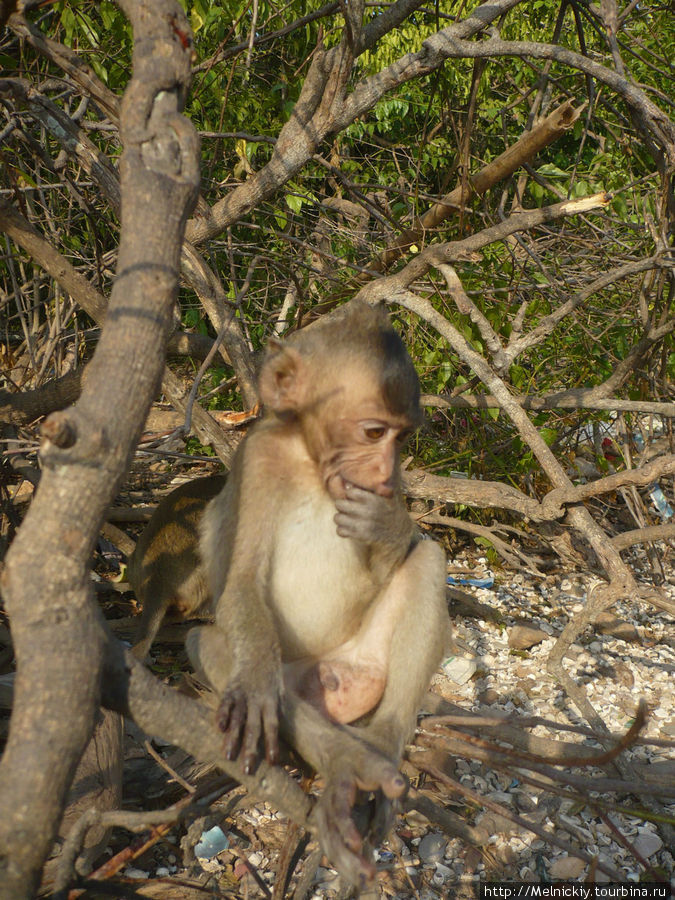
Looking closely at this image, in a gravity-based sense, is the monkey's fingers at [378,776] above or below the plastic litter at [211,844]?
above

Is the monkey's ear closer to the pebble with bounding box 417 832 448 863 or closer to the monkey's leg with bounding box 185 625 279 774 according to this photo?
the monkey's leg with bounding box 185 625 279 774

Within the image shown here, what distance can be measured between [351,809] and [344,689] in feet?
2.39

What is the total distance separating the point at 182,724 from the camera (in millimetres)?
1833

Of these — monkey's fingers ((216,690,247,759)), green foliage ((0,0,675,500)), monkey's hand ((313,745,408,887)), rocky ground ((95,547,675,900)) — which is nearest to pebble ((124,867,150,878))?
rocky ground ((95,547,675,900))

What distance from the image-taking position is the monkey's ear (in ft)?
9.48

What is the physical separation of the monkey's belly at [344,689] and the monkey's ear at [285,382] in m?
0.97

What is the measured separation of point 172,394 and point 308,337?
4.42 ft

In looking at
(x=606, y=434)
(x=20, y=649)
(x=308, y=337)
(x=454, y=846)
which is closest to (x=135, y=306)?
(x=20, y=649)

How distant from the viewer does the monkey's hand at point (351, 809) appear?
1.94 m

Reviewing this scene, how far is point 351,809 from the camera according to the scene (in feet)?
6.89

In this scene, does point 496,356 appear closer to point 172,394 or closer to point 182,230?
point 172,394

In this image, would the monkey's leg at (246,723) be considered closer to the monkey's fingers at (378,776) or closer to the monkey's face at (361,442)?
the monkey's fingers at (378,776)

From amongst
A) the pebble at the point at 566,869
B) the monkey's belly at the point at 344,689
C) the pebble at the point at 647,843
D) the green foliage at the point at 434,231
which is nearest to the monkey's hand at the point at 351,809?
the monkey's belly at the point at 344,689

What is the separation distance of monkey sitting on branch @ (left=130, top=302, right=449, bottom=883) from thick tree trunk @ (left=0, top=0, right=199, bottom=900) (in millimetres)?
1018
